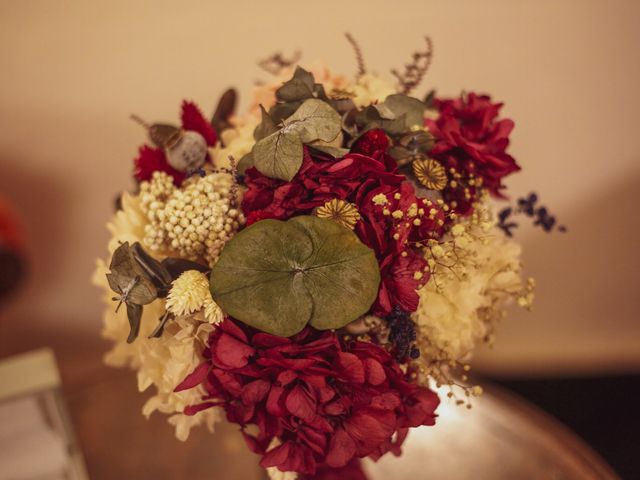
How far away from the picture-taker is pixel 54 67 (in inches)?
46.0

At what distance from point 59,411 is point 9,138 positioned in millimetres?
727

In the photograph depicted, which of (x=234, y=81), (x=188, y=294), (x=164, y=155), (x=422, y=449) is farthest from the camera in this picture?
(x=234, y=81)

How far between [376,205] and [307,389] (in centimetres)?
17

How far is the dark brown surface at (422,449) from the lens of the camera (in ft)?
2.63

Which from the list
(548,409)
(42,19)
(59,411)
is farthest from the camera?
(548,409)

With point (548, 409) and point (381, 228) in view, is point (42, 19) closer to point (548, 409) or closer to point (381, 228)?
point (381, 228)

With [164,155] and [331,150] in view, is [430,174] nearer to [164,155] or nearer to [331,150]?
[331,150]

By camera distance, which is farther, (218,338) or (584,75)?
(584,75)

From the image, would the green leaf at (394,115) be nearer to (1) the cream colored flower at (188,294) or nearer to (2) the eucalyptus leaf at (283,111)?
(2) the eucalyptus leaf at (283,111)

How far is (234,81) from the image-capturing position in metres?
1.21

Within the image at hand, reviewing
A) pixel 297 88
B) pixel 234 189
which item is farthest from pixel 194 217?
pixel 297 88

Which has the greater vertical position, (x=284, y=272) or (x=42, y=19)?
(x=42, y=19)

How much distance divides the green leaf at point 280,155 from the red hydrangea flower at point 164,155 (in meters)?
0.13

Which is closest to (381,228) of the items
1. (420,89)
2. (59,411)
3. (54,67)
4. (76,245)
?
A: (59,411)
